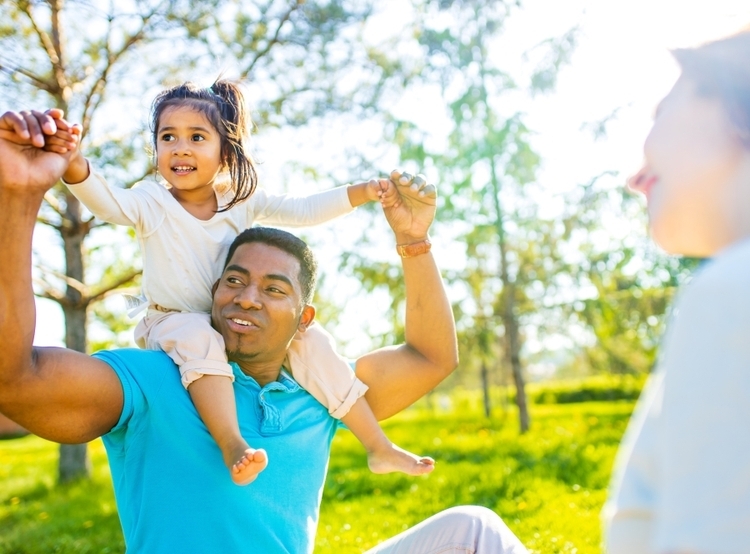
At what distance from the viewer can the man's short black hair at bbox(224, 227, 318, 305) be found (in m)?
2.13

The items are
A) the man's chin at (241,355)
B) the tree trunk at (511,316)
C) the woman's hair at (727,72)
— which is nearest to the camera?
the woman's hair at (727,72)

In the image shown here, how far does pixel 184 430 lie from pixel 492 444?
253 inches

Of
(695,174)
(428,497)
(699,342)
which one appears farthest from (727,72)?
(428,497)

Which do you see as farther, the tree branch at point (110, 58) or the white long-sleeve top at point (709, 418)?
the tree branch at point (110, 58)

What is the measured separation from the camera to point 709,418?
746mm

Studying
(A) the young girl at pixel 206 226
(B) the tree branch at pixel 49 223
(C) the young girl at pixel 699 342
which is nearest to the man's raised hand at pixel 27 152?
(A) the young girl at pixel 206 226

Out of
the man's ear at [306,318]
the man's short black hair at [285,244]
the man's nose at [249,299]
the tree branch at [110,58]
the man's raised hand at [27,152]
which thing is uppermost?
the tree branch at [110,58]

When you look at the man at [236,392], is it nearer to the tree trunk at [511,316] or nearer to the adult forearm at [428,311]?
the adult forearm at [428,311]

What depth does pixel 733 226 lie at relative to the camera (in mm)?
906

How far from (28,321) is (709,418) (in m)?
1.32

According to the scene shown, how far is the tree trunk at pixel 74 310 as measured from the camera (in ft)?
22.5

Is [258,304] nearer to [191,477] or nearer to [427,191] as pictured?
[191,477]

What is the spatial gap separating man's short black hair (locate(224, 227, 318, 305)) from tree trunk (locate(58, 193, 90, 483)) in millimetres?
5078

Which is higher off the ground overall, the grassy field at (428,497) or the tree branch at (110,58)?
the tree branch at (110,58)
